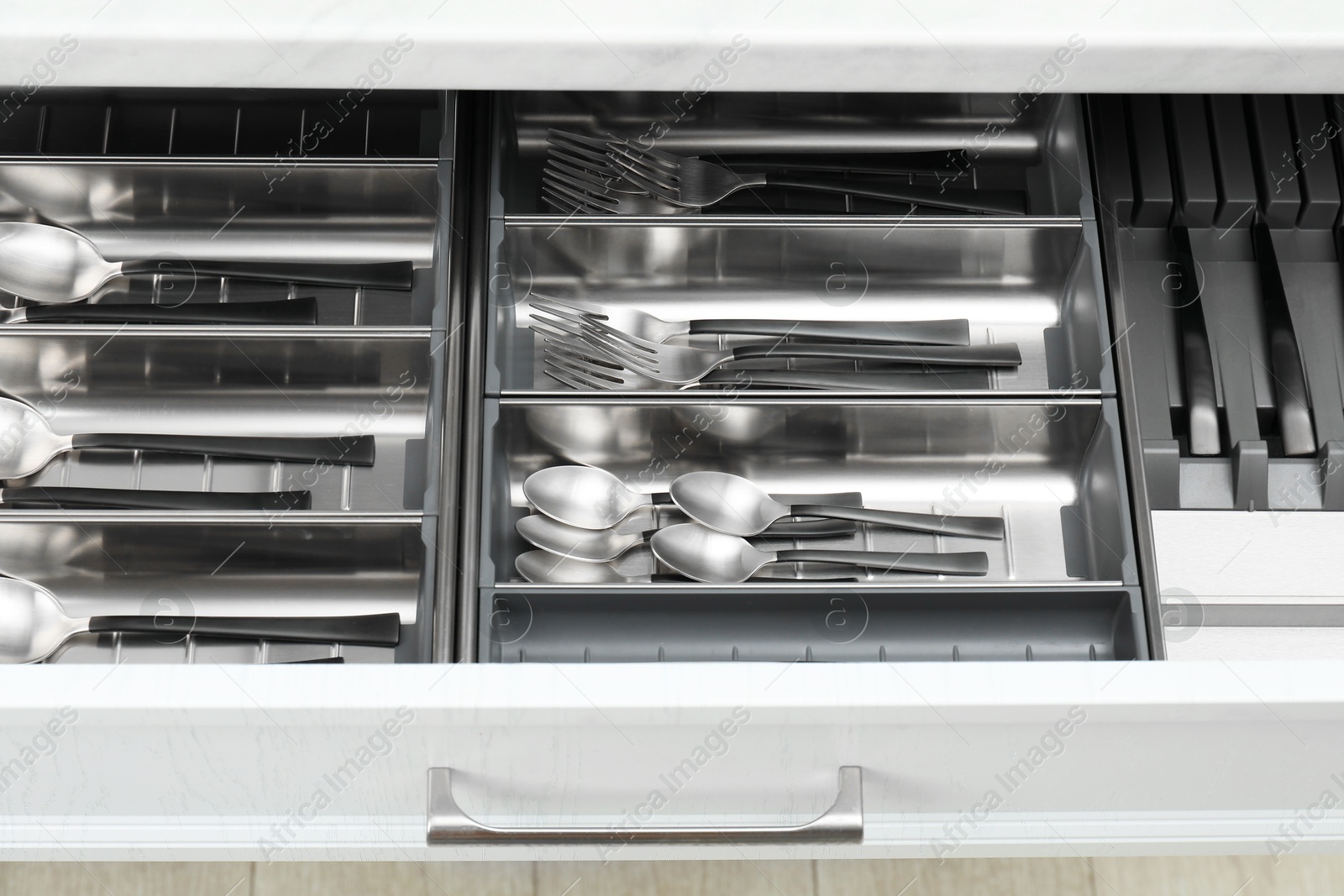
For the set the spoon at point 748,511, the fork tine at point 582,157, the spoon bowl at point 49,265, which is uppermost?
the fork tine at point 582,157

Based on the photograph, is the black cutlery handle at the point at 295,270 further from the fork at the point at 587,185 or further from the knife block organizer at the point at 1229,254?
the knife block organizer at the point at 1229,254

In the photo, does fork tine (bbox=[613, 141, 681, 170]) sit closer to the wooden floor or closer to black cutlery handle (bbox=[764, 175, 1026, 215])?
black cutlery handle (bbox=[764, 175, 1026, 215])

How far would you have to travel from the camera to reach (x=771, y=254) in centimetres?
85

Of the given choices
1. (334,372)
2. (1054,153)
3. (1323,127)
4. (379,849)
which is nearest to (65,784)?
(379,849)

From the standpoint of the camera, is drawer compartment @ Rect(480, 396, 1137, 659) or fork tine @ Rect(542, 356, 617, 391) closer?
drawer compartment @ Rect(480, 396, 1137, 659)

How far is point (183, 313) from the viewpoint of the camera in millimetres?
815

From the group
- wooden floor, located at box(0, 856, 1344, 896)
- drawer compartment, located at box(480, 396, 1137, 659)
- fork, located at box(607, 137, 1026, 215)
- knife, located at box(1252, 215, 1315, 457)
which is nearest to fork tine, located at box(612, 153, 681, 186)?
fork, located at box(607, 137, 1026, 215)

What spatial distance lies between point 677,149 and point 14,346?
1.73ft

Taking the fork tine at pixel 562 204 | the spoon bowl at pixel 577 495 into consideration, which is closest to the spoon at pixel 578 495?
the spoon bowl at pixel 577 495

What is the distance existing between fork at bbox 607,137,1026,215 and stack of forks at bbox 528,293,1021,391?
0.32ft

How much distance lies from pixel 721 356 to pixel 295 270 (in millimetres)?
341

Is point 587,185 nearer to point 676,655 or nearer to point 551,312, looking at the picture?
point 551,312

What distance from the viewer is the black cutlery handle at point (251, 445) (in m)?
0.79

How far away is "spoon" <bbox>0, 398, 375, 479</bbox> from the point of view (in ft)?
2.60
